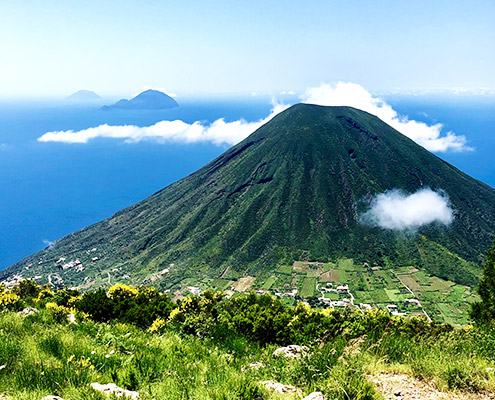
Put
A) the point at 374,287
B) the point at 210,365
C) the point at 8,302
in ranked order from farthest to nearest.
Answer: the point at 374,287 < the point at 8,302 < the point at 210,365

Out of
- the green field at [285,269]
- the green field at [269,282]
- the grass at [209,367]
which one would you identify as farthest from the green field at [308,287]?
the grass at [209,367]

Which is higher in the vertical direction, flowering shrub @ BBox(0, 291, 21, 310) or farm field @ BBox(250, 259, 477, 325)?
flowering shrub @ BBox(0, 291, 21, 310)

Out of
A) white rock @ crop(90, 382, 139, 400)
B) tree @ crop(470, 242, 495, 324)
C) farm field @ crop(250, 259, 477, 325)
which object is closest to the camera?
white rock @ crop(90, 382, 139, 400)

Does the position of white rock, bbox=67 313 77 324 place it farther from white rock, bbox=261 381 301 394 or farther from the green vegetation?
white rock, bbox=261 381 301 394

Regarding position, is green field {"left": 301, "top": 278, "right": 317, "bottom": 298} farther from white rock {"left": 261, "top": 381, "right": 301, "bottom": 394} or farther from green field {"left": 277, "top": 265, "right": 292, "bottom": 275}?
white rock {"left": 261, "top": 381, "right": 301, "bottom": 394}

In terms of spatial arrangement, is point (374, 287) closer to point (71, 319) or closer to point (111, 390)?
point (71, 319)

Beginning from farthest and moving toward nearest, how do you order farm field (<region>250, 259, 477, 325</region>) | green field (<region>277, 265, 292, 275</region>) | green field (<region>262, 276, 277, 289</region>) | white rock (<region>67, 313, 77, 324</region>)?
1. green field (<region>277, 265, 292, 275</region>)
2. green field (<region>262, 276, 277, 289</region>)
3. farm field (<region>250, 259, 477, 325</region>)
4. white rock (<region>67, 313, 77, 324</region>)

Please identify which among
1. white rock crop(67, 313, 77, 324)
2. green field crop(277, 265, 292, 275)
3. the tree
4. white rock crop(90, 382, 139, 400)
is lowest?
green field crop(277, 265, 292, 275)

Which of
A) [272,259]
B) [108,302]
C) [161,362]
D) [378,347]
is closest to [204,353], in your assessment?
[161,362]

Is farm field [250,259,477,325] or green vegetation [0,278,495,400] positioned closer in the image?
green vegetation [0,278,495,400]

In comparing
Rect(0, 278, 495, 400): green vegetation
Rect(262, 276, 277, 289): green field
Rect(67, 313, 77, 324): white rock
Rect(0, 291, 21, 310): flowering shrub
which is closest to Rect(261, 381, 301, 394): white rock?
Rect(0, 278, 495, 400): green vegetation

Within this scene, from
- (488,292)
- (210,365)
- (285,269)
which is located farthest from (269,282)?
(210,365)
